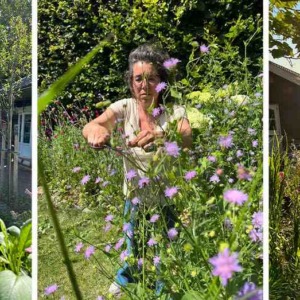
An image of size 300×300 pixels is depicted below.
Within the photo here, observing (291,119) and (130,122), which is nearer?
(130,122)

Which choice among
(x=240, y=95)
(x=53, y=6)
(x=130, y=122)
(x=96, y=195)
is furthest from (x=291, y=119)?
(x=53, y=6)

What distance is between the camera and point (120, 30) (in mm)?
1164

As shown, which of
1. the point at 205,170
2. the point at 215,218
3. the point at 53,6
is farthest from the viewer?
the point at 53,6

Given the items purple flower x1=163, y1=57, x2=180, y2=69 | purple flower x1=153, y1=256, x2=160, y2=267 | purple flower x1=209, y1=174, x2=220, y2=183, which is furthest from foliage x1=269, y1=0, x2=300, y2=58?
purple flower x1=153, y1=256, x2=160, y2=267

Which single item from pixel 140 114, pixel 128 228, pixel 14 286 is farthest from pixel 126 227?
pixel 14 286

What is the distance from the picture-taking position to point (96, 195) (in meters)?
1.25

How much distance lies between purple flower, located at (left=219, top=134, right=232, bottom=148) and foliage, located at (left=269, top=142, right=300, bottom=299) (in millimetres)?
265

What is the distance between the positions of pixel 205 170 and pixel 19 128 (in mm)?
637

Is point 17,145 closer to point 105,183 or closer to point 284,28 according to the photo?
point 105,183

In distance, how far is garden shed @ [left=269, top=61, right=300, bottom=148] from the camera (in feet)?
4.37

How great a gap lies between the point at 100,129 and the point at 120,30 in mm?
281

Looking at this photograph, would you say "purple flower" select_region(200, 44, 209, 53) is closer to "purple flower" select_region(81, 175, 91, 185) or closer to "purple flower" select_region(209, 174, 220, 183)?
"purple flower" select_region(209, 174, 220, 183)

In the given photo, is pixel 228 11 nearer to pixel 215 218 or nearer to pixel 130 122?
pixel 130 122

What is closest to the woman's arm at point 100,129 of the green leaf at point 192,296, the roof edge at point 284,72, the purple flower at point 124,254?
the purple flower at point 124,254
